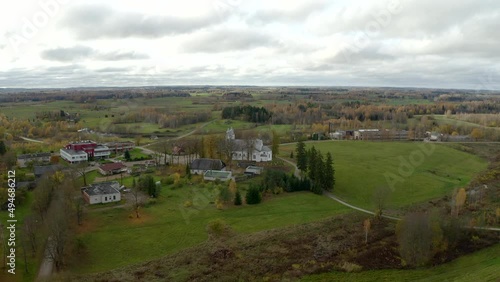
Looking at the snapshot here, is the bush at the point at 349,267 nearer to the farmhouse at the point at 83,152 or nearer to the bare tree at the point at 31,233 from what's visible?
the bare tree at the point at 31,233

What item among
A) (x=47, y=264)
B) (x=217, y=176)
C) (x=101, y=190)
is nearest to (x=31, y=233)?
(x=47, y=264)

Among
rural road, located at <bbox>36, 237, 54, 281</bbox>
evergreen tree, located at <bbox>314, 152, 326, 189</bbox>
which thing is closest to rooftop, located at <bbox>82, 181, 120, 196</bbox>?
rural road, located at <bbox>36, 237, 54, 281</bbox>

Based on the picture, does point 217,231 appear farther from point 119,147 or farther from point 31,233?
point 119,147

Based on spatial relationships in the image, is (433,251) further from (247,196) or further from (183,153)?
(183,153)

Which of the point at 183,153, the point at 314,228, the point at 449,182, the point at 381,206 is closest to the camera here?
the point at 314,228

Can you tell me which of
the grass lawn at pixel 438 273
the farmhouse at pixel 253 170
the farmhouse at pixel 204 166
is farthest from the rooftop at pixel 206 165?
the grass lawn at pixel 438 273

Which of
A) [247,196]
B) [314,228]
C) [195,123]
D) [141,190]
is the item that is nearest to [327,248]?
[314,228]

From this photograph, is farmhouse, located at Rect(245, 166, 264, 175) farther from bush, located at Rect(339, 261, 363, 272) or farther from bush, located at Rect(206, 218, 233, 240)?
bush, located at Rect(339, 261, 363, 272)
